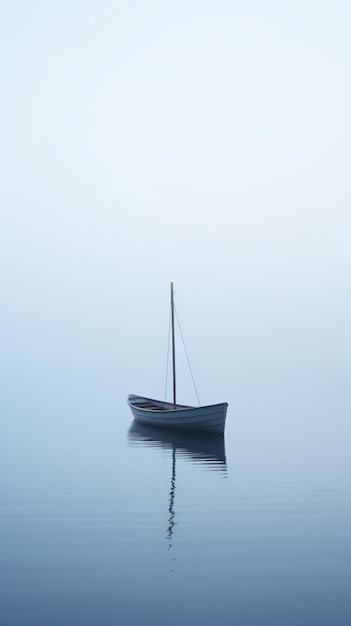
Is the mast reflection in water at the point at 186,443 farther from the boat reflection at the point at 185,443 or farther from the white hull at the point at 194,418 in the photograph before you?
the white hull at the point at 194,418

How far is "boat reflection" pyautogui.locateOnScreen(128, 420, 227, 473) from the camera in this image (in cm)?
3831

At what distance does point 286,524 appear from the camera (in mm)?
21969

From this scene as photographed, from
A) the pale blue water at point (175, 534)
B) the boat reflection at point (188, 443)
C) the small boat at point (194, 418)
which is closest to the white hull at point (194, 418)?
the small boat at point (194, 418)

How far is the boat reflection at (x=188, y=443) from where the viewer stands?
3831cm

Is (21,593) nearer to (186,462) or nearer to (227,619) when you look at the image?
(227,619)

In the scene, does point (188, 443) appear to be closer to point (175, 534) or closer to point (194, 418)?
point (194, 418)

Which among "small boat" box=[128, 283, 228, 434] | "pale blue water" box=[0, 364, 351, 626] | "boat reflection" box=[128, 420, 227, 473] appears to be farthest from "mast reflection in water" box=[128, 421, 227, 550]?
"small boat" box=[128, 283, 228, 434]

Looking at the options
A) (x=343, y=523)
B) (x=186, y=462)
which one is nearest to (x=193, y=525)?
(x=343, y=523)

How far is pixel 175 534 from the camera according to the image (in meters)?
20.7

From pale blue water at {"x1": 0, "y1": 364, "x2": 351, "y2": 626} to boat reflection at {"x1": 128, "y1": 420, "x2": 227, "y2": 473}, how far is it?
0.86ft

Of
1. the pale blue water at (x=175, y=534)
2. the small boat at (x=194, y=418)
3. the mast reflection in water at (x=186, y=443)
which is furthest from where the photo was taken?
the small boat at (x=194, y=418)

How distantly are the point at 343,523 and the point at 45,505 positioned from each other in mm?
11566

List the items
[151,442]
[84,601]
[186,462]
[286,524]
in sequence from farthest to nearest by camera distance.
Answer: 1. [151,442]
2. [186,462]
3. [286,524]
4. [84,601]

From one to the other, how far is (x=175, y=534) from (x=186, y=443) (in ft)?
80.1
